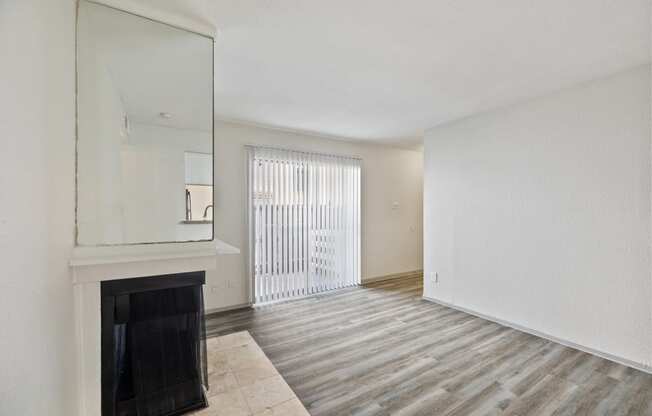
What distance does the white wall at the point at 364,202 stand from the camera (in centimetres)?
374

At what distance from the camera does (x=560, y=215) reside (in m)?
2.78

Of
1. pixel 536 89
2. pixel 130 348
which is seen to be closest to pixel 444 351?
pixel 130 348

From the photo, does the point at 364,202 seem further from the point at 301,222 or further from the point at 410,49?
the point at 410,49

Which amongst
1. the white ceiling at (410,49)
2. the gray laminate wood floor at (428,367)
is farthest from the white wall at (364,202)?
the white ceiling at (410,49)

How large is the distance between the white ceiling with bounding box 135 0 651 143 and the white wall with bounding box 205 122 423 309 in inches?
29.4

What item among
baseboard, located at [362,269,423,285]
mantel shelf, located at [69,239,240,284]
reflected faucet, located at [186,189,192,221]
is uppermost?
reflected faucet, located at [186,189,192,221]

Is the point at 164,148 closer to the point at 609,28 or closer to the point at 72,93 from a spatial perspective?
the point at 72,93

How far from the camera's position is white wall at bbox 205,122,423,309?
3740mm

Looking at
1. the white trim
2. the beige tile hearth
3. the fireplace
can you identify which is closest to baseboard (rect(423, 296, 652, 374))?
the beige tile hearth

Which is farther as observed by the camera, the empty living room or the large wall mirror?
the large wall mirror

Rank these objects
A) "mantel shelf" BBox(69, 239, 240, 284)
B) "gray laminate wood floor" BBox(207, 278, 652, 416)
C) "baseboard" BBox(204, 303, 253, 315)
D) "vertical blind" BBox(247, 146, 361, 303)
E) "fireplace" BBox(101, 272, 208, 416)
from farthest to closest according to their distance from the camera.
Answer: "vertical blind" BBox(247, 146, 361, 303)
"baseboard" BBox(204, 303, 253, 315)
"gray laminate wood floor" BBox(207, 278, 652, 416)
"fireplace" BBox(101, 272, 208, 416)
"mantel shelf" BBox(69, 239, 240, 284)

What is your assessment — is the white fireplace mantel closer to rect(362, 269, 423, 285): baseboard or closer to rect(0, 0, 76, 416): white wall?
rect(0, 0, 76, 416): white wall

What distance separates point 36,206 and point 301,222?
3.38 meters

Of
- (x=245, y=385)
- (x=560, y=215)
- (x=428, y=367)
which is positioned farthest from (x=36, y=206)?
(x=560, y=215)
